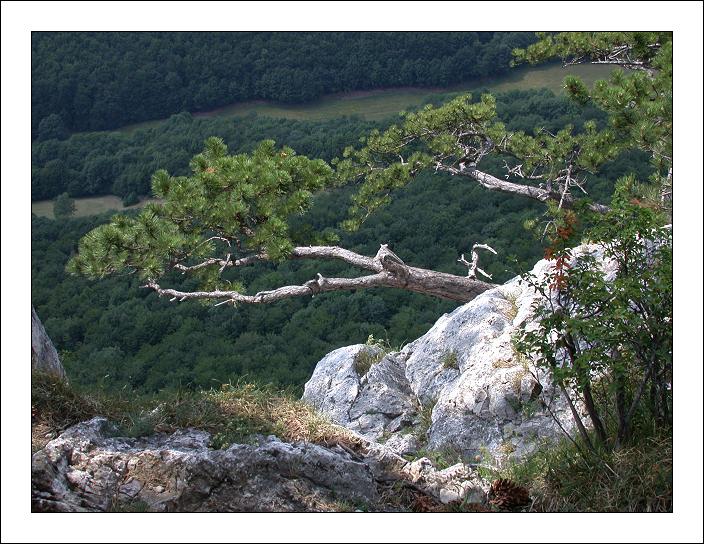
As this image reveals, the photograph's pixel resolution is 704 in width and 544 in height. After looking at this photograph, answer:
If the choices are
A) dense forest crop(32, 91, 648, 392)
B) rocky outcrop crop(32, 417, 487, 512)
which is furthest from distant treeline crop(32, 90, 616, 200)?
rocky outcrop crop(32, 417, 487, 512)

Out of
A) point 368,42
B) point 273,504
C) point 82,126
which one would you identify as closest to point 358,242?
point 368,42

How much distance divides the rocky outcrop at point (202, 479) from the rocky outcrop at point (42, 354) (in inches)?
15.4

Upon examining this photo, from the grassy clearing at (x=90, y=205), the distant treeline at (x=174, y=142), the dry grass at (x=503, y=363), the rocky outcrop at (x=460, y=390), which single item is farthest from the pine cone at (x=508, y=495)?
the grassy clearing at (x=90, y=205)

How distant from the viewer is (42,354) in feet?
12.8

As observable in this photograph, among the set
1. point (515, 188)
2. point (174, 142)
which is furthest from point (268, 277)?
point (515, 188)

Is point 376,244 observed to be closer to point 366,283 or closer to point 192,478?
point 366,283

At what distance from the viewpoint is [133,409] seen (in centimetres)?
396

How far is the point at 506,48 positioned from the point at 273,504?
29.7 ft

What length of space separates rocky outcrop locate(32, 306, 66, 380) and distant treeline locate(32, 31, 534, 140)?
6353 millimetres

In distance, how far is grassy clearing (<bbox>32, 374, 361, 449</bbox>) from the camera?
3.67m

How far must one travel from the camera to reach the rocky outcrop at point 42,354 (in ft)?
12.3

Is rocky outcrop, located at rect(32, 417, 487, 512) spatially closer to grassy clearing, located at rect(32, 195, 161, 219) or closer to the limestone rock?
the limestone rock

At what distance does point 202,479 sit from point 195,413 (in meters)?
0.59
